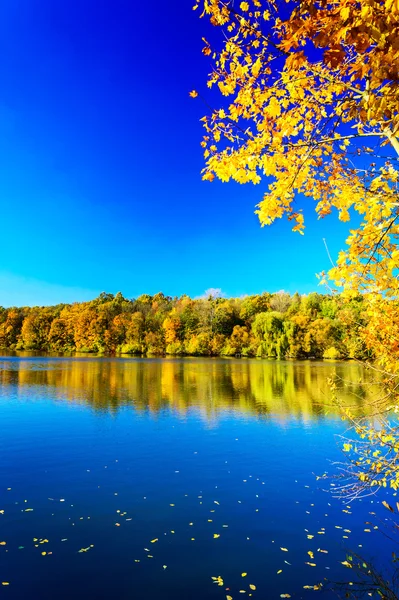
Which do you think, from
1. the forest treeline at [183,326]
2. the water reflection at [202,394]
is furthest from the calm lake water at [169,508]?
the forest treeline at [183,326]

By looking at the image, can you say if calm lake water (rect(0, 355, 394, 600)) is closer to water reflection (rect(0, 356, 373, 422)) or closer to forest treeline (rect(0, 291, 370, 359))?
water reflection (rect(0, 356, 373, 422))

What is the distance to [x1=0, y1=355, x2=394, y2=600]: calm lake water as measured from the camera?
458 centimetres

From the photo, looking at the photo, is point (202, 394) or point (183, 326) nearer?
point (202, 394)

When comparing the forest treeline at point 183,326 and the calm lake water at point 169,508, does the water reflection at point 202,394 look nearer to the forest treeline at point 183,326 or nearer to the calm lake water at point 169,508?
the calm lake water at point 169,508

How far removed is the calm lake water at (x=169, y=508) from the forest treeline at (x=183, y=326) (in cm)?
4054

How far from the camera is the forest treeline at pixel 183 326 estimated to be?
177 feet

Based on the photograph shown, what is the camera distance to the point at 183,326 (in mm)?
68125

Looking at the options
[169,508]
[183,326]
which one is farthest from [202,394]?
[183,326]

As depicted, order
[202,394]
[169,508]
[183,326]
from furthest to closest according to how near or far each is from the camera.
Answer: [183,326], [202,394], [169,508]

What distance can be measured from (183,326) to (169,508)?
61.7 meters

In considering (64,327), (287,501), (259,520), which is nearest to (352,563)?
(259,520)

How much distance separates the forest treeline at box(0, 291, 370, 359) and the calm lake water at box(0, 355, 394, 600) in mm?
40542

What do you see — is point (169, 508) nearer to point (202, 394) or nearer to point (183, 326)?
point (202, 394)

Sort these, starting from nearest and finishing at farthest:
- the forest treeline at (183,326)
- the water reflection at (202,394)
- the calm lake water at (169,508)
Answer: the calm lake water at (169,508), the water reflection at (202,394), the forest treeline at (183,326)
